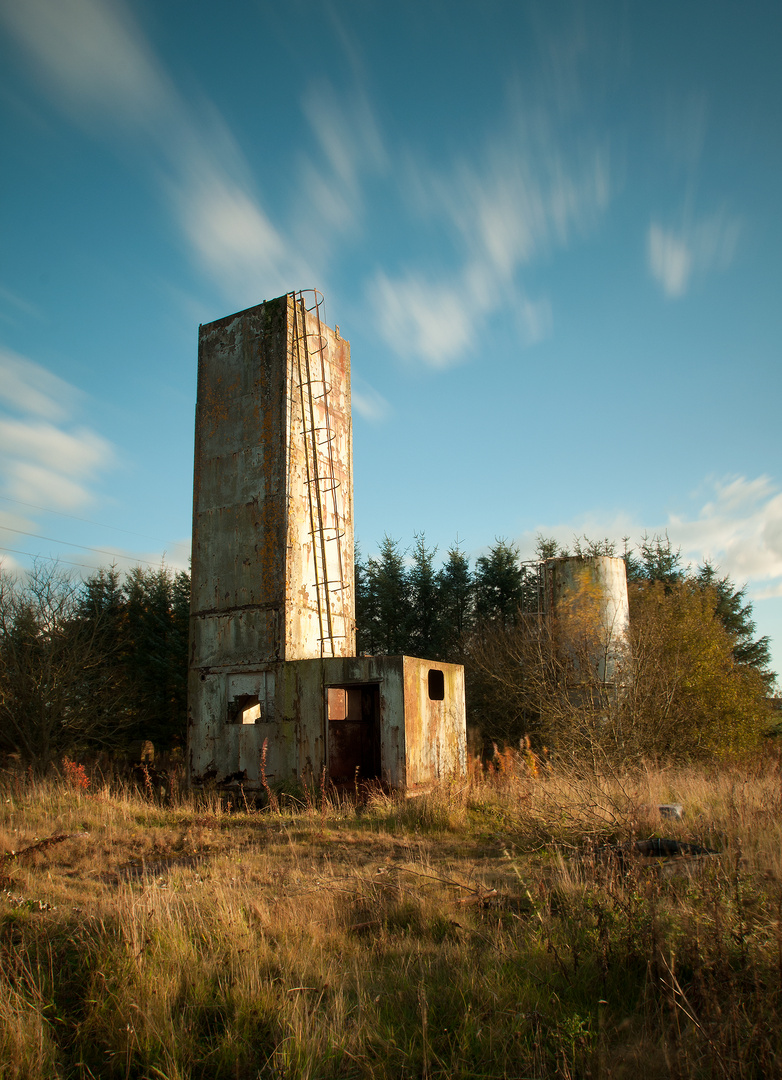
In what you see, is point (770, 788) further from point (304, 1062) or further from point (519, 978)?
point (304, 1062)

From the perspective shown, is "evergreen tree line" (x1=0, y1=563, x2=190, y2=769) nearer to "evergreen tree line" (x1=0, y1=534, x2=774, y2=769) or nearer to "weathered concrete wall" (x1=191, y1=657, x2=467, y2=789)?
"evergreen tree line" (x1=0, y1=534, x2=774, y2=769)

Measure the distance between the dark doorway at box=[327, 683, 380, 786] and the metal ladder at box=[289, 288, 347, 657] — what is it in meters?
1.07

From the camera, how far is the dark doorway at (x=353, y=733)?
11.2 metres

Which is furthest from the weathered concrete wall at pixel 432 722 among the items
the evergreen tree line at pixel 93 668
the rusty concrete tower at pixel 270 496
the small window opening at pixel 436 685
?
the evergreen tree line at pixel 93 668

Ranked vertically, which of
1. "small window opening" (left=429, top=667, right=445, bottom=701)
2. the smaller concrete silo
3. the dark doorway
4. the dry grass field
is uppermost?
the smaller concrete silo

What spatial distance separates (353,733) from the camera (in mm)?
11781

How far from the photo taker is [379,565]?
2980cm

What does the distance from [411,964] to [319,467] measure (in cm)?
1018

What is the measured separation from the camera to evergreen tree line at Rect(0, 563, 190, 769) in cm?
1959

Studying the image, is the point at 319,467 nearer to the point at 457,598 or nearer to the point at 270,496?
the point at 270,496

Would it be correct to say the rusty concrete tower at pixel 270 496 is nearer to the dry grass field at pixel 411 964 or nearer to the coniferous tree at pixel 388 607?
→ the dry grass field at pixel 411 964

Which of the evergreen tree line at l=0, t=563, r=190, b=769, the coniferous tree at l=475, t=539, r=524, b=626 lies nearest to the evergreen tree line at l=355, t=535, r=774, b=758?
the coniferous tree at l=475, t=539, r=524, b=626

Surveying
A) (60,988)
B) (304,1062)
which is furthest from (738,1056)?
(60,988)

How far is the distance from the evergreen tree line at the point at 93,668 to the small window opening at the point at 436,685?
31.0 ft
